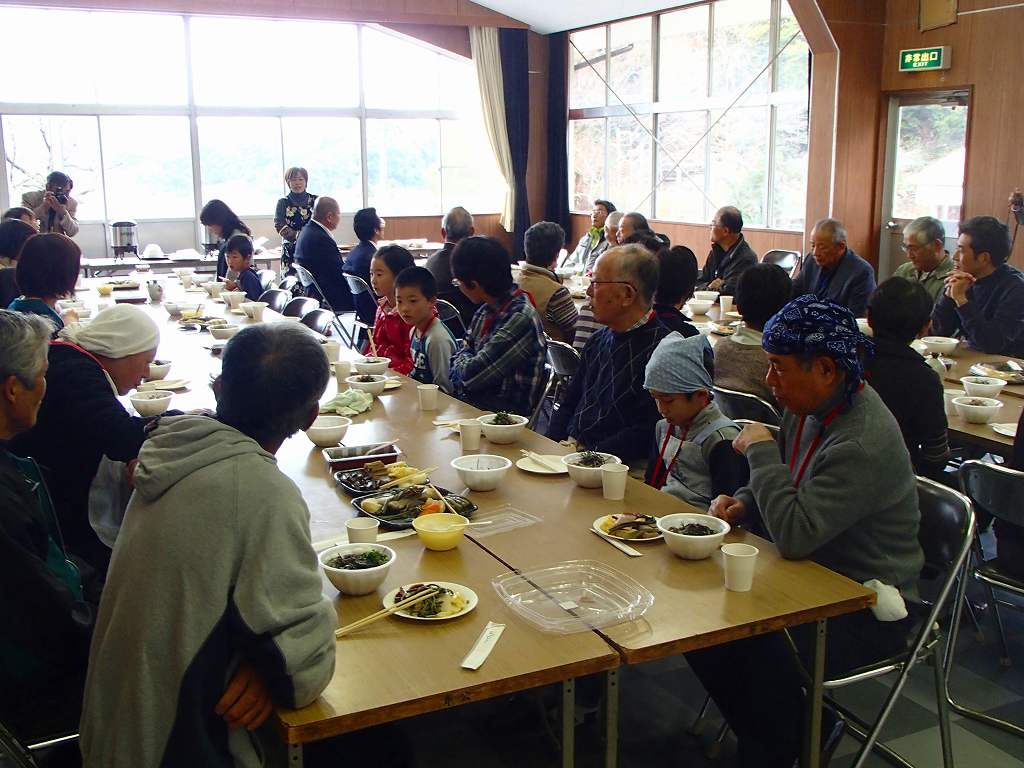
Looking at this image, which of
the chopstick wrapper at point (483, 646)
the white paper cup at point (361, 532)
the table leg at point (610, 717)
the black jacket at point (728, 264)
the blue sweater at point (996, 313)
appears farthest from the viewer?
the black jacket at point (728, 264)

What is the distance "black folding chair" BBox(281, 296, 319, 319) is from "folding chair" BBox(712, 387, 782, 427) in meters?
2.72

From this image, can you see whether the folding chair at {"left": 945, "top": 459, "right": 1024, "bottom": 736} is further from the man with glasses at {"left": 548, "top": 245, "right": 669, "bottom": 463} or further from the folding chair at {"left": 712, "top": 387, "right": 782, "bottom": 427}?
the man with glasses at {"left": 548, "top": 245, "right": 669, "bottom": 463}

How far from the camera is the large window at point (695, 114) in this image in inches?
364

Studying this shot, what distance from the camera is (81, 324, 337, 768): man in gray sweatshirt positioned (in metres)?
1.53

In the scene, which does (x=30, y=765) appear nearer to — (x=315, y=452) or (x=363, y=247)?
(x=315, y=452)

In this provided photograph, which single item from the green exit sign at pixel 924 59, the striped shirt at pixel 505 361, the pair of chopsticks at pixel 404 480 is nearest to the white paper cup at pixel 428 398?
the striped shirt at pixel 505 361

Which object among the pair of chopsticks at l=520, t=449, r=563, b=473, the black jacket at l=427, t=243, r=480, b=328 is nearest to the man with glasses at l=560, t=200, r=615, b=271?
the black jacket at l=427, t=243, r=480, b=328

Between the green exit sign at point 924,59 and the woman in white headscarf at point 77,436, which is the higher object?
the green exit sign at point 924,59

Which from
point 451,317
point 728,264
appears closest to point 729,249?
point 728,264

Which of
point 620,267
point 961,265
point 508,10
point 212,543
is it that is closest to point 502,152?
point 508,10

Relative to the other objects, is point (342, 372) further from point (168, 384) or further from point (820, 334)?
point (820, 334)

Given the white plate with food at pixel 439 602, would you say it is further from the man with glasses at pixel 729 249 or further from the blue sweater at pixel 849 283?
the man with glasses at pixel 729 249

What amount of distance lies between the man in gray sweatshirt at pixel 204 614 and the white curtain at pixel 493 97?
37.7ft

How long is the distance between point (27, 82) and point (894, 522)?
37.1 ft
